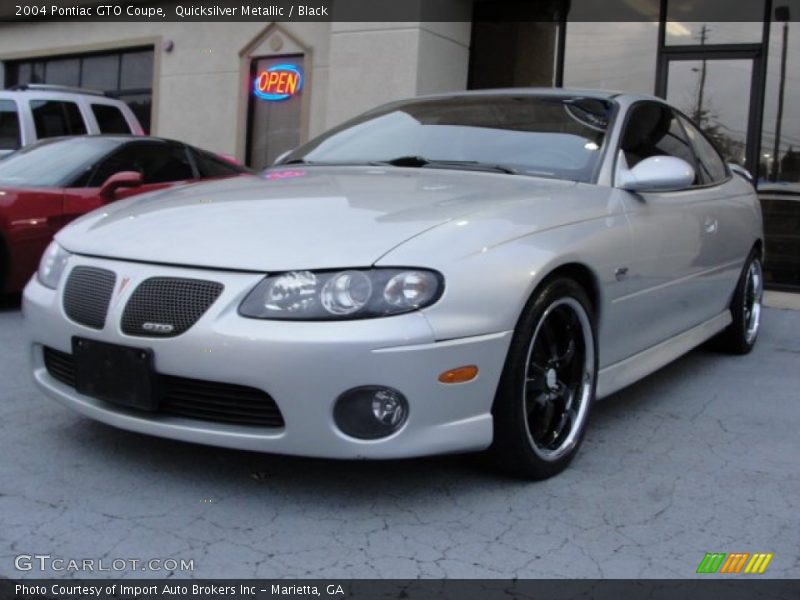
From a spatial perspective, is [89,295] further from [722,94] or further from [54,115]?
[722,94]

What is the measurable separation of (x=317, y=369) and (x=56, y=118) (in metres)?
7.49

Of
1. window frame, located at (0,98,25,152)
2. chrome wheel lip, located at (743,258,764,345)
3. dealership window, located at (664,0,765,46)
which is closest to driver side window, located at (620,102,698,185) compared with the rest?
chrome wheel lip, located at (743,258,764,345)

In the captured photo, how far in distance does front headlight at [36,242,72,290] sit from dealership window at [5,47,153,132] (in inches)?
427

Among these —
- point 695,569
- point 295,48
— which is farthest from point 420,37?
point 695,569

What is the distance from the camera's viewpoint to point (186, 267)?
2.75m

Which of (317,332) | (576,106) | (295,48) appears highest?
(295,48)

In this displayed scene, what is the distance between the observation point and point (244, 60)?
470 inches

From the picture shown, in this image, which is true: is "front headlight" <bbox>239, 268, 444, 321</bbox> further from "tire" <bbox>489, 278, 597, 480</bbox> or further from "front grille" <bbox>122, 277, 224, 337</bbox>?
"tire" <bbox>489, 278, 597, 480</bbox>

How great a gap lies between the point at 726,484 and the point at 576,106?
72.4 inches

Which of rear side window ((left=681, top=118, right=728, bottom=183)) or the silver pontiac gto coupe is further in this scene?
rear side window ((left=681, top=118, right=728, bottom=183))

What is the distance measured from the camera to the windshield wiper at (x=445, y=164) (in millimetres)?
3686

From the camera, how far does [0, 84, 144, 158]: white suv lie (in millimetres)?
8703
